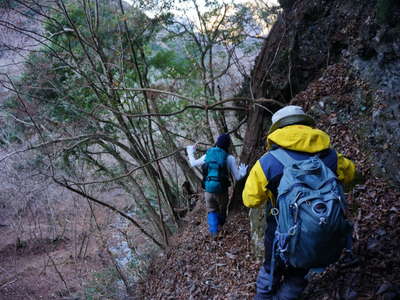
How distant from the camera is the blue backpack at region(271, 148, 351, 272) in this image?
2.31 metres

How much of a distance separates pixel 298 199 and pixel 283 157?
36cm

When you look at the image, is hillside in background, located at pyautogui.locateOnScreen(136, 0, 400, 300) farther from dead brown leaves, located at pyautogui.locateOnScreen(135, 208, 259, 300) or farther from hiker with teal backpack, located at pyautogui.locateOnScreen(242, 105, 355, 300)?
hiker with teal backpack, located at pyautogui.locateOnScreen(242, 105, 355, 300)

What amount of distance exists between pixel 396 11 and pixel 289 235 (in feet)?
11.2

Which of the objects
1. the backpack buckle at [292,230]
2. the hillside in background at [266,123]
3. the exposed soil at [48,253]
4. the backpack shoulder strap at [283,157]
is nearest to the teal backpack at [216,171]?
the hillside in background at [266,123]

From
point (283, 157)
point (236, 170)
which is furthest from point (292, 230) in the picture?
point (236, 170)

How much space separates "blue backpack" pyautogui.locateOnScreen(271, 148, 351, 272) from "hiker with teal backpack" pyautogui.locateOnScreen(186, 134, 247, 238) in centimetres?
266

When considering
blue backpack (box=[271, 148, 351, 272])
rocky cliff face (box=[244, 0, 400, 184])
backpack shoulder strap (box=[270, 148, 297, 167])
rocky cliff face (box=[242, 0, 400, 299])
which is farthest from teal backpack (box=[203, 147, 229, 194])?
blue backpack (box=[271, 148, 351, 272])

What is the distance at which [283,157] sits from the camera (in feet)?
8.36

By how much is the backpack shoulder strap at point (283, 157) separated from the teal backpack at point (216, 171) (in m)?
2.61

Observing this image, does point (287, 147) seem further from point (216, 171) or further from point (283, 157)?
point (216, 171)

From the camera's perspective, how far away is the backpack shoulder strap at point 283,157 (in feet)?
8.22

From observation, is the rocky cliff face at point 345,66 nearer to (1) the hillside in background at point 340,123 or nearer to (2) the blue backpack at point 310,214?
(1) the hillside in background at point 340,123

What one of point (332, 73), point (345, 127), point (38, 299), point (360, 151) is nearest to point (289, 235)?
point (360, 151)

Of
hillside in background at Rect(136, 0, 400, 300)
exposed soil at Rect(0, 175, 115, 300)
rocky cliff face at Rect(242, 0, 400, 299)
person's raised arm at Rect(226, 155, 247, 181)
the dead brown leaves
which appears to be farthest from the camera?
exposed soil at Rect(0, 175, 115, 300)
